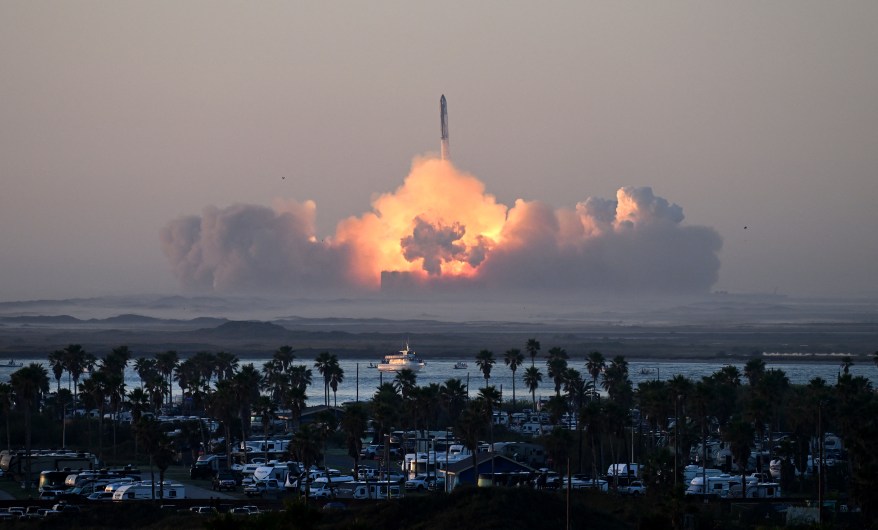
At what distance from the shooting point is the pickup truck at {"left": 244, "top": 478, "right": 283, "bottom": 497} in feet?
233

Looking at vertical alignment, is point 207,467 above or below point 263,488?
above

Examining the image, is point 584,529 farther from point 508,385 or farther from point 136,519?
point 508,385

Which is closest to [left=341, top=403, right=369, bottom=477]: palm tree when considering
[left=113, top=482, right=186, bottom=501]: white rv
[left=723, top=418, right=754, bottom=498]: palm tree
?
[left=113, top=482, right=186, bottom=501]: white rv

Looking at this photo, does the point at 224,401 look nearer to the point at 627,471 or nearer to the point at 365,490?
the point at 365,490

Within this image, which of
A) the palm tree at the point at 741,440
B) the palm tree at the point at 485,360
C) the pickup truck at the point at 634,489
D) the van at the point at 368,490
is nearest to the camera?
the van at the point at 368,490

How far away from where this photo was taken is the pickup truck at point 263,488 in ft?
233

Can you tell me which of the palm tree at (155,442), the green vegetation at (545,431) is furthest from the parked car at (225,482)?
the palm tree at (155,442)

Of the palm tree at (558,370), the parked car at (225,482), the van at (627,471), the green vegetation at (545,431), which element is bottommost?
the parked car at (225,482)

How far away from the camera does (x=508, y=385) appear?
184250 mm

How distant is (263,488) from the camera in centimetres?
7169

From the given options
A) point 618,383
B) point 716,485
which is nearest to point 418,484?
point 716,485

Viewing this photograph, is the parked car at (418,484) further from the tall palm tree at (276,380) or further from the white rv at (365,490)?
the tall palm tree at (276,380)

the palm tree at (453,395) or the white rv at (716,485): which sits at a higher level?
the palm tree at (453,395)

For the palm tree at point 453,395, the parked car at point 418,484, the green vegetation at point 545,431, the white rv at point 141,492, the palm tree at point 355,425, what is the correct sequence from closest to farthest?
the green vegetation at point 545,431
the white rv at point 141,492
the parked car at point 418,484
the palm tree at point 355,425
the palm tree at point 453,395
